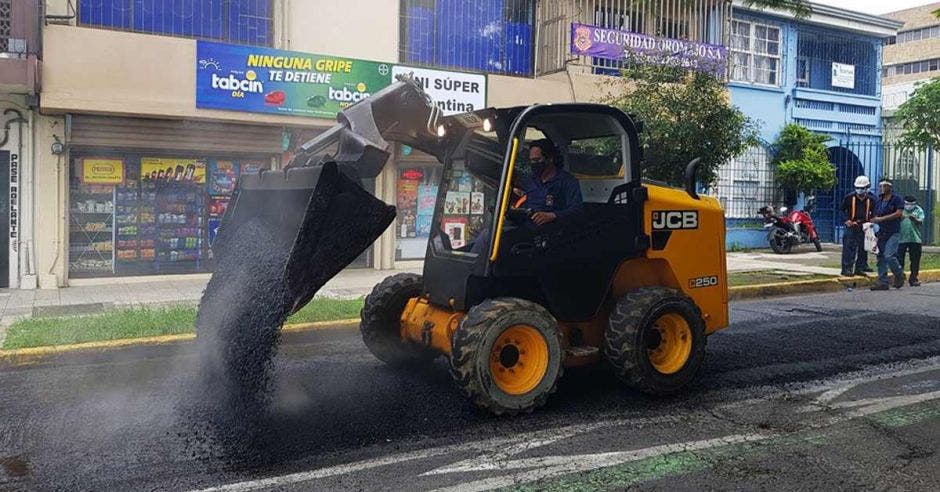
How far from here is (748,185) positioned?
746 inches

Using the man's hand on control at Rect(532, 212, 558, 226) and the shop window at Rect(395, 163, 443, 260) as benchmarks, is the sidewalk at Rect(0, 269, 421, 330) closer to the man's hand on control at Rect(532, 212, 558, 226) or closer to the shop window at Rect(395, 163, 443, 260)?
the shop window at Rect(395, 163, 443, 260)

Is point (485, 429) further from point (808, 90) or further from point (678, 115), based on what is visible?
point (808, 90)

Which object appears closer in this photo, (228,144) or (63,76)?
(63,76)

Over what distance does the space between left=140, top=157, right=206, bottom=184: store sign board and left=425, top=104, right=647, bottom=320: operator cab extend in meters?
8.07

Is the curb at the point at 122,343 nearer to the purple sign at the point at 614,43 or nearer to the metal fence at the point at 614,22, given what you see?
the purple sign at the point at 614,43

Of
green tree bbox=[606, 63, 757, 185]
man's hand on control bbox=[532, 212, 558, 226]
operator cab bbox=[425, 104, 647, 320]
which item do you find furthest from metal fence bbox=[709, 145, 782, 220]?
man's hand on control bbox=[532, 212, 558, 226]

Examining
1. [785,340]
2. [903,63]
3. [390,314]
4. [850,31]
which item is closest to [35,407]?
[390,314]

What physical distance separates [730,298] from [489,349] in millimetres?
7460

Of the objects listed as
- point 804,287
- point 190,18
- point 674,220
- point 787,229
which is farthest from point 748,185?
point 674,220

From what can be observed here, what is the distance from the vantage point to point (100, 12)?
1195cm

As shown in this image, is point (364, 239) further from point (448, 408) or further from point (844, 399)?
point (844, 399)

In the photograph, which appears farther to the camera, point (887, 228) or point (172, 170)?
point (172, 170)

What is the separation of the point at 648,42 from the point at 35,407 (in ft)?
43.7

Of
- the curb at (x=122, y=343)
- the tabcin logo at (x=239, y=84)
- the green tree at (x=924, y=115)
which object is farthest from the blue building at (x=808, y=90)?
the curb at (x=122, y=343)
